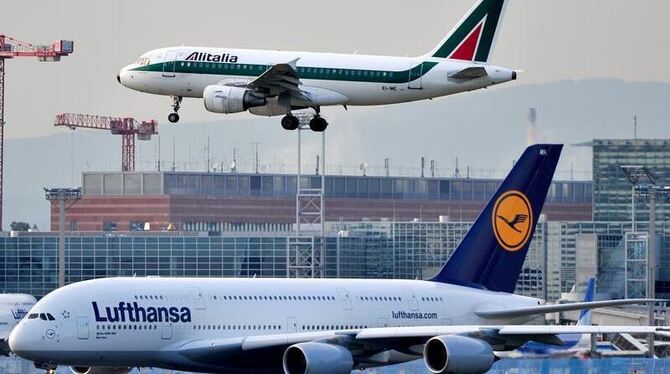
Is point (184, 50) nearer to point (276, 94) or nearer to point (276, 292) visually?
point (276, 94)

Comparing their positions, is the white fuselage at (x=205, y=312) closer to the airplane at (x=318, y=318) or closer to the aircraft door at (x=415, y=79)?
the airplane at (x=318, y=318)

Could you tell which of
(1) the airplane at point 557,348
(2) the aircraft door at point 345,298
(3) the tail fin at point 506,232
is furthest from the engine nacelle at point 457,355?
(1) the airplane at point 557,348

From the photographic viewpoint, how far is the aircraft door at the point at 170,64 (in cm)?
8362

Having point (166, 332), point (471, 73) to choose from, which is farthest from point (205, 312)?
point (471, 73)

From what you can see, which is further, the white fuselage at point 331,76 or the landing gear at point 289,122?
the white fuselage at point 331,76

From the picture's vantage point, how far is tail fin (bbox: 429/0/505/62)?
88500mm

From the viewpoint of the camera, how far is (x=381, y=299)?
265 feet

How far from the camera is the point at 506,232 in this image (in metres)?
81.1

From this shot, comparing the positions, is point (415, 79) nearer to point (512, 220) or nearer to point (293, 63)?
point (293, 63)

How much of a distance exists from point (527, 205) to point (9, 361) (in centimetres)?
2261

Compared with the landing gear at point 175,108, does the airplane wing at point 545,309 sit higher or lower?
lower

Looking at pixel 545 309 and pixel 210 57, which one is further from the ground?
pixel 210 57

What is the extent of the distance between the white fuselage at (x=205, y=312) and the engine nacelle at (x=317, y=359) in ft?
11.6

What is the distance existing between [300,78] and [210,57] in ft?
12.3
